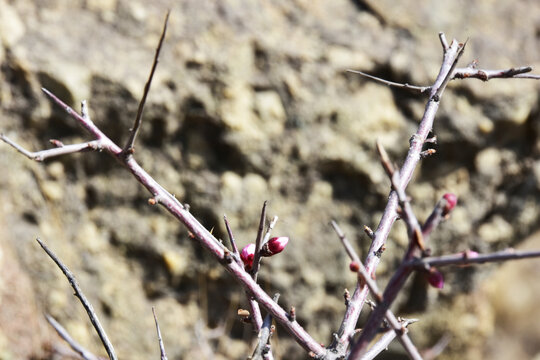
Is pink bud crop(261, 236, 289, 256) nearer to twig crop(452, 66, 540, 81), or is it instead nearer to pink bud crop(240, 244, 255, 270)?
pink bud crop(240, 244, 255, 270)

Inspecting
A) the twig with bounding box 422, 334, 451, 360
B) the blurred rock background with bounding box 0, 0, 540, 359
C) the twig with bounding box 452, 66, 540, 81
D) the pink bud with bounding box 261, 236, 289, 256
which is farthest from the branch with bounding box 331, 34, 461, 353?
the twig with bounding box 422, 334, 451, 360

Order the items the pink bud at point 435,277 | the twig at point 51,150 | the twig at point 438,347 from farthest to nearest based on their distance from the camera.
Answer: the twig at point 438,347 < the twig at point 51,150 < the pink bud at point 435,277

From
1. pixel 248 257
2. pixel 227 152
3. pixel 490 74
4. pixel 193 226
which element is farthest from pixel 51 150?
pixel 227 152

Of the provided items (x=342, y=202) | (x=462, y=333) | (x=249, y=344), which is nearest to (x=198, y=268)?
(x=249, y=344)

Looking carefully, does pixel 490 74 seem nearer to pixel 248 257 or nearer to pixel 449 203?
pixel 449 203

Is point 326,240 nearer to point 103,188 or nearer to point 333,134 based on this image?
point 333,134

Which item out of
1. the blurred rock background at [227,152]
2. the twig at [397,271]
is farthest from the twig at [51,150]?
the blurred rock background at [227,152]

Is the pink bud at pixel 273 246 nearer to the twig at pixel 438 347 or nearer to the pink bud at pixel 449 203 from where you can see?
the pink bud at pixel 449 203
